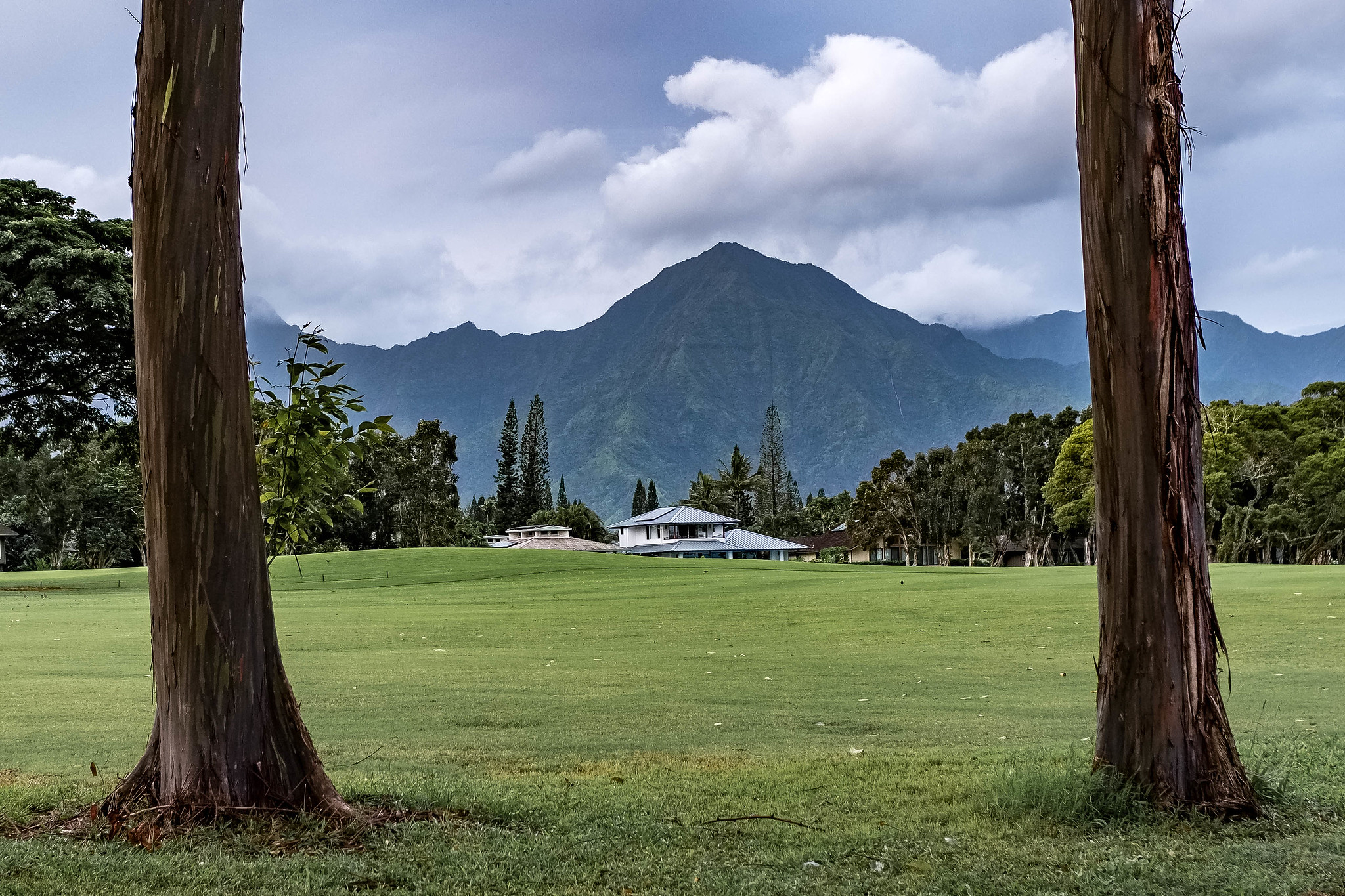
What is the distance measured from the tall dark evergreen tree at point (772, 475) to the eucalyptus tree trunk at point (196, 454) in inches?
4997

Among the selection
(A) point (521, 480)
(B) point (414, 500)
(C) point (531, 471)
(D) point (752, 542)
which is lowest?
(D) point (752, 542)

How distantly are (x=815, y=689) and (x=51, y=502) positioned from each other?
74336mm

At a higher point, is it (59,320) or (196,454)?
(59,320)


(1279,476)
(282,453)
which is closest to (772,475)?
(1279,476)

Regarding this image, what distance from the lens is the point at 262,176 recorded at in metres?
5.56

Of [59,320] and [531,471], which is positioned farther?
[531,471]

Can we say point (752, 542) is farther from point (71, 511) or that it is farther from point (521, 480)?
point (71, 511)

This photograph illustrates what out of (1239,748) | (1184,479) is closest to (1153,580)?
(1184,479)

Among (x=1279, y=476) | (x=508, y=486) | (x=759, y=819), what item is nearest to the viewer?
(x=759, y=819)

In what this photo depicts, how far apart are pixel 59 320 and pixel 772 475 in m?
110

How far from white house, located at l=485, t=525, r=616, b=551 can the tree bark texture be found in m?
95.2

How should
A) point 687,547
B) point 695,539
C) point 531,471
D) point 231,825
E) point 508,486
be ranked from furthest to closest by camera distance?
point 508,486 → point 531,471 → point 695,539 → point 687,547 → point 231,825

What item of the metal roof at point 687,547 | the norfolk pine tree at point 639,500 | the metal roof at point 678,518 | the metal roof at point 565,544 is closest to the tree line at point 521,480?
the metal roof at point 565,544

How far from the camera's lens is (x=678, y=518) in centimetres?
10656
